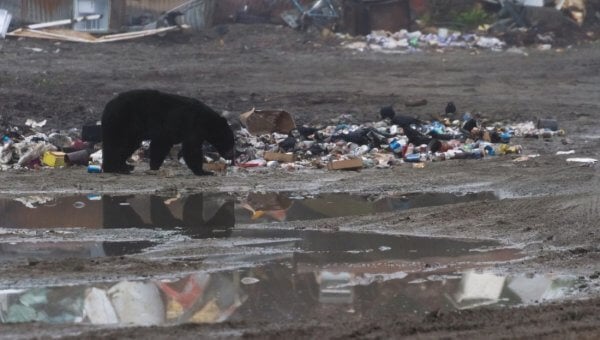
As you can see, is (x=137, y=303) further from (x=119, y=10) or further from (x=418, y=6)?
(x=418, y=6)

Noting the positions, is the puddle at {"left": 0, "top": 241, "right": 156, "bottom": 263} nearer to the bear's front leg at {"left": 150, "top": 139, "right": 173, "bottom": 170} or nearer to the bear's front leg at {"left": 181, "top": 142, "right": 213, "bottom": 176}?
the bear's front leg at {"left": 181, "top": 142, "right": 213, "bottom": 176}

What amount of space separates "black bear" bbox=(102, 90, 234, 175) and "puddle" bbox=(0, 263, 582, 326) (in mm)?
4785

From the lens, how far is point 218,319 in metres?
6.95

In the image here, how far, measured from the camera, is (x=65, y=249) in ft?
29.6

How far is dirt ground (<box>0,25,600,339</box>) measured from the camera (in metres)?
6.91

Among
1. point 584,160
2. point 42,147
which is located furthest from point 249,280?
point 584,160

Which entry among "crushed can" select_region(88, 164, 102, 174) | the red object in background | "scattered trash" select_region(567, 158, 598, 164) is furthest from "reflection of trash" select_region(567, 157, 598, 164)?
the red object in background

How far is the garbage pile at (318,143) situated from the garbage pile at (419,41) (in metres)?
10.7

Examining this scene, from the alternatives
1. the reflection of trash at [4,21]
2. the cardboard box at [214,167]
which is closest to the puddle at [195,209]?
the cardboard box at [214,167]

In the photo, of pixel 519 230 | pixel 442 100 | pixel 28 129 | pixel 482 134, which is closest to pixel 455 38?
pixel 442 100

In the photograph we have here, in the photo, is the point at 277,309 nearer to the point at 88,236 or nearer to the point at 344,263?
the point at 344,263

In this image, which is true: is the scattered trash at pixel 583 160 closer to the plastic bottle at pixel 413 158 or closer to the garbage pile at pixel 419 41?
the plastic bottle at pixel 413 158

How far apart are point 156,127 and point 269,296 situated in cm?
580

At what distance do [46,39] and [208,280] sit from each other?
20030mm
